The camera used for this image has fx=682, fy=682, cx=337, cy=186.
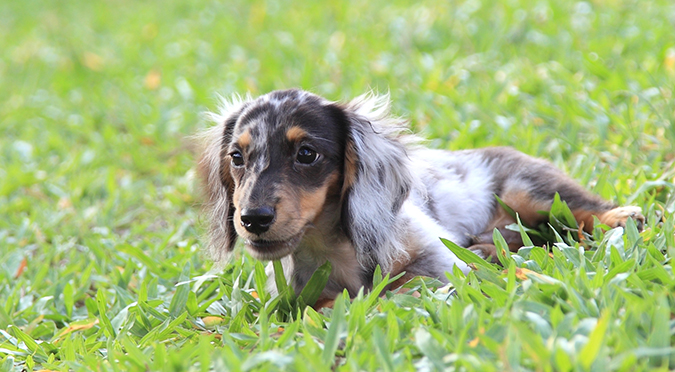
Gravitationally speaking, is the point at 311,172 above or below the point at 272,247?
above

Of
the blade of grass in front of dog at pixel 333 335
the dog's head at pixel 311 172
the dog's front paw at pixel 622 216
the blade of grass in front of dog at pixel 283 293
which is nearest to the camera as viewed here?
the blade of grass in front of dog at pixel 333 335

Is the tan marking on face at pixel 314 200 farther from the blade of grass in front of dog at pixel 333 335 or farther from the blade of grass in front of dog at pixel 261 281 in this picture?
the blade of grass in front of dog at pixel 333 335

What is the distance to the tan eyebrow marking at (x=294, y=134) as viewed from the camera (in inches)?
121

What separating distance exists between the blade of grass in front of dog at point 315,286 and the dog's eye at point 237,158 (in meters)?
0.63

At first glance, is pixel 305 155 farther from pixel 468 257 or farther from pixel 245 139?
pixel 468 257

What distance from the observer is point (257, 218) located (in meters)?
2.80

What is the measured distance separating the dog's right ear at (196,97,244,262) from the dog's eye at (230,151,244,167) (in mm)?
226

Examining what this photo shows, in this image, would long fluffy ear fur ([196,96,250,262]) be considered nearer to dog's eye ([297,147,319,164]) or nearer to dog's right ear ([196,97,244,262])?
dog's right ear ([196,97,244,262])

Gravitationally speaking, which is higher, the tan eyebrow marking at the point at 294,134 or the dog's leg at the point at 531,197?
the tan eyebrow marking at the point at 294,134

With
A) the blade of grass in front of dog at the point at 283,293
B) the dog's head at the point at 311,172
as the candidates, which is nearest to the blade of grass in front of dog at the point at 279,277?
the blade of grass in front of dog at the point at 283,293

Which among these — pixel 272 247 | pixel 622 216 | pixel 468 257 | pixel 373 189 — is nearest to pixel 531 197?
pixel 622 216

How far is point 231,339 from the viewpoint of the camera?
260 cm

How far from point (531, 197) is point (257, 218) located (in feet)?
5.69

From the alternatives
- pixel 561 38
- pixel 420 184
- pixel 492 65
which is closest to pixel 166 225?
pixel 420 184
